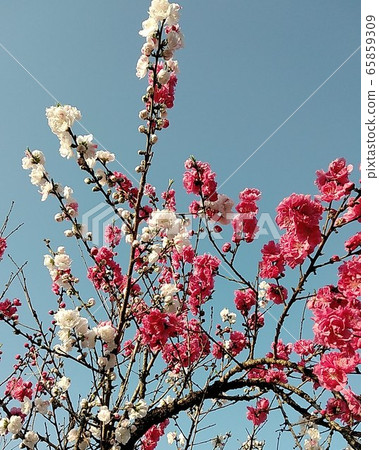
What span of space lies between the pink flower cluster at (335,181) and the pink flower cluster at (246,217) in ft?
1.95

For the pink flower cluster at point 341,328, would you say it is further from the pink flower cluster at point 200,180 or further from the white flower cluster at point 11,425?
the white flower cluster at point 11,425

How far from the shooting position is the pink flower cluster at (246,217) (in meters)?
3.04

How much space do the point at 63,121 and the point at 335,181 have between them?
2.04 meters

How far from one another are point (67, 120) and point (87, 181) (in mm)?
497

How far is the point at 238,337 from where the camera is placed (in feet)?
14.5

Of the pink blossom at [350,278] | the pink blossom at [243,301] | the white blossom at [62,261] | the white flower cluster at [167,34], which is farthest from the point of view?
the pink blossom at [243,301]

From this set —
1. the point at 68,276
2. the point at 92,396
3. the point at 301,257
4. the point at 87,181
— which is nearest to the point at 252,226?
the point at 301,257

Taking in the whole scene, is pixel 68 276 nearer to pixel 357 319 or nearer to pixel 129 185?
pixel 129 185

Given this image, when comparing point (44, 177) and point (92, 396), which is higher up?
point (44, 177)

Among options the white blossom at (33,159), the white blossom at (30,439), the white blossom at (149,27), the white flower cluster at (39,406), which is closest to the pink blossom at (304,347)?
the white flower cluster at (39,406)

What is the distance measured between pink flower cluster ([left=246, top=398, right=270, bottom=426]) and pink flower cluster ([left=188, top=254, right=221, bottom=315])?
130 cm

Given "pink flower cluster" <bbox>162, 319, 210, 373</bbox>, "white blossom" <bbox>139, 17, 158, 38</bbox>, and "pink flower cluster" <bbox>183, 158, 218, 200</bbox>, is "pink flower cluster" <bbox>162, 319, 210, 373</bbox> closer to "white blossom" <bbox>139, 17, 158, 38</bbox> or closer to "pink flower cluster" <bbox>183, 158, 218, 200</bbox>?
"pink flower cluster" <bbox>183, 158, 218, 200</bbox>

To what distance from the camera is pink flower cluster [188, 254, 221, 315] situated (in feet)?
11.9
